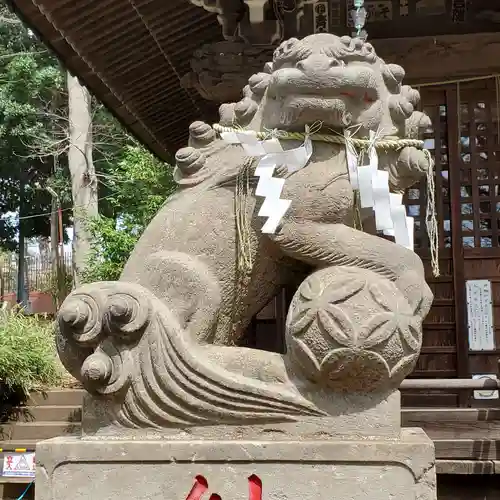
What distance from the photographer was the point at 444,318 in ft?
15.9

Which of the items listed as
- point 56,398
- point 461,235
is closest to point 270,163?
point 461,235

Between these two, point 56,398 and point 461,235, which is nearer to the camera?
point 461,235

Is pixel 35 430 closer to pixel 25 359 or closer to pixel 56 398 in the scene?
pixel 56 398

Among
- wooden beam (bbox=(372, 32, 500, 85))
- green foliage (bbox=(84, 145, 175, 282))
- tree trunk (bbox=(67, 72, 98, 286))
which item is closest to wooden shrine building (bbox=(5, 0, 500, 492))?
wooden beam (bbox=(372, 32, 500, 85))

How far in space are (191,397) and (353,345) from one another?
0.44 metres

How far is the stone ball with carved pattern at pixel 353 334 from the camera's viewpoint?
1.54 metres

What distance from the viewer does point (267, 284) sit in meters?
1.85

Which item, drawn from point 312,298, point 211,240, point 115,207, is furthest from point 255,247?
point 115,207

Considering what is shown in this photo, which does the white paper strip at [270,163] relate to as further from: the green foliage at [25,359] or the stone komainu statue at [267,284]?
the green foliage at [25,359]

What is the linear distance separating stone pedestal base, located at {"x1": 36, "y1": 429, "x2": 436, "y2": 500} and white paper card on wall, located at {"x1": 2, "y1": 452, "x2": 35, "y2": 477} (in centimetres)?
409

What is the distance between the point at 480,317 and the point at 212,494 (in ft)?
11.9

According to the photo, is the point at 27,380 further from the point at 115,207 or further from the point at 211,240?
the point at 115,207

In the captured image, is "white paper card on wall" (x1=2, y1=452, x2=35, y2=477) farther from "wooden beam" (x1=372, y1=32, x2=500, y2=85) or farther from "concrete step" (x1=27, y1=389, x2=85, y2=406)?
"wooden beam" (x1=372, y1=32, x2=500, y2=85)

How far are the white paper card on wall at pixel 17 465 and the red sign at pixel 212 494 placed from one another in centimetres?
426
